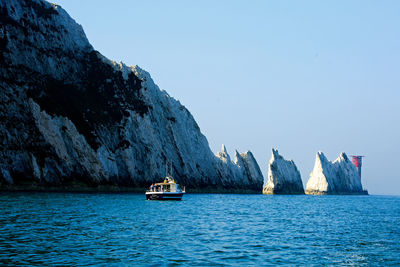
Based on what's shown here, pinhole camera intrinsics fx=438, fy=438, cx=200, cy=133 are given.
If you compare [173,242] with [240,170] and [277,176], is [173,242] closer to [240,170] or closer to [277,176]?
[240,170]

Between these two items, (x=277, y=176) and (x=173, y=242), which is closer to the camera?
(x=173, y=242)

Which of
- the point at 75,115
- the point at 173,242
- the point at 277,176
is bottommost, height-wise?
the point at 173,242

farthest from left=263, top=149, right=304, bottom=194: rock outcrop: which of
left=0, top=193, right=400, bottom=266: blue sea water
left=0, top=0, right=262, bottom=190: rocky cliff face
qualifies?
left=0, top=193, right=400, bottom=266: blue sea water

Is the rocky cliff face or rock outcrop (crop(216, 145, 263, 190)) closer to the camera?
the rocky cliff face

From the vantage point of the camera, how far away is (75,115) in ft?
344

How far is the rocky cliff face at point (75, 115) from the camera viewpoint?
90375mm

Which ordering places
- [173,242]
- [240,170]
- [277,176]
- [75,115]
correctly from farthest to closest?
[277,176]
[240,170]
[75,115]
[173,242]

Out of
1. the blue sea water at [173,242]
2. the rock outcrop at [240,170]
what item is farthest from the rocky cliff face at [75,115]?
the blue sea water at [173,242]

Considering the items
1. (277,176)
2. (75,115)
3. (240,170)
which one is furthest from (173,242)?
(277,176)

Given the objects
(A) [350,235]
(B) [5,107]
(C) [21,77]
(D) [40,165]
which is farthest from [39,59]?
(A) [350,235]

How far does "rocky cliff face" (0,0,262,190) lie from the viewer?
90.4m

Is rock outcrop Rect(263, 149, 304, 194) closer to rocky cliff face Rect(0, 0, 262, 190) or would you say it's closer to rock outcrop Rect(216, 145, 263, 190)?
rock outcrop Rect(216, 145, 263, 190)

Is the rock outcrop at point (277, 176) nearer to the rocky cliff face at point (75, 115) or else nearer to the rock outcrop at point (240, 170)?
the rock outcrop at point (240, 170)

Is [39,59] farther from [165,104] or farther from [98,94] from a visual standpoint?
[165,104]
